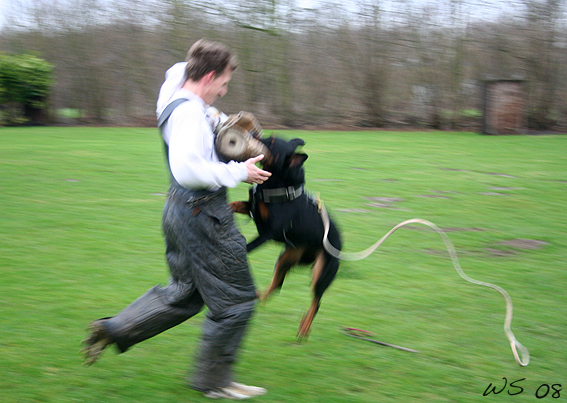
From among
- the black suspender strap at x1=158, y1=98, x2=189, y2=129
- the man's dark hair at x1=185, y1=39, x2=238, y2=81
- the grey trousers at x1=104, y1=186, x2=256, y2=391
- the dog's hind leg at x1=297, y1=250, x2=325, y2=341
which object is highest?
the man's dark hair at x1=185, y1=39, x2=238, y2=81

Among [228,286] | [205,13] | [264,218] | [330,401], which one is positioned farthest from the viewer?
[205,13]

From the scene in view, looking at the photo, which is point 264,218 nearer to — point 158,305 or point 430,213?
point 158,305

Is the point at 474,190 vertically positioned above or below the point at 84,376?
below

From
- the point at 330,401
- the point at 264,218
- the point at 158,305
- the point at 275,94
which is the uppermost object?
the point at 264,218

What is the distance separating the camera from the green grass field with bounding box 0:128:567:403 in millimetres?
2742

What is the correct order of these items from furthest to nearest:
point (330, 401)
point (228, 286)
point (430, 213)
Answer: point (430, 213), point (330, 401), point (228, 286)

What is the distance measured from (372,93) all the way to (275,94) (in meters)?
3.28

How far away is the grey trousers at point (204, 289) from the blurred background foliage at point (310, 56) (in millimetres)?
16077

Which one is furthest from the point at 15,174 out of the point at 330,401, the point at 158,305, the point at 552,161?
the point at 552,161

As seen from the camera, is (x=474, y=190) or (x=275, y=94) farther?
(x=275, y=94)

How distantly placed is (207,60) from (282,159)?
30.1 inches

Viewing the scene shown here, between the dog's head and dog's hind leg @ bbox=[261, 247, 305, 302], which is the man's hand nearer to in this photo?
the dog's head

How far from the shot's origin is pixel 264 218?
9.80 ft

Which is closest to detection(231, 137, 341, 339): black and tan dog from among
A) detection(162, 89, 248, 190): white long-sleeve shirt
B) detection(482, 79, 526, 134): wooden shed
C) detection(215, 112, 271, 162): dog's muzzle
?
detection(215, 112, 271, 162): dog's muzzle
